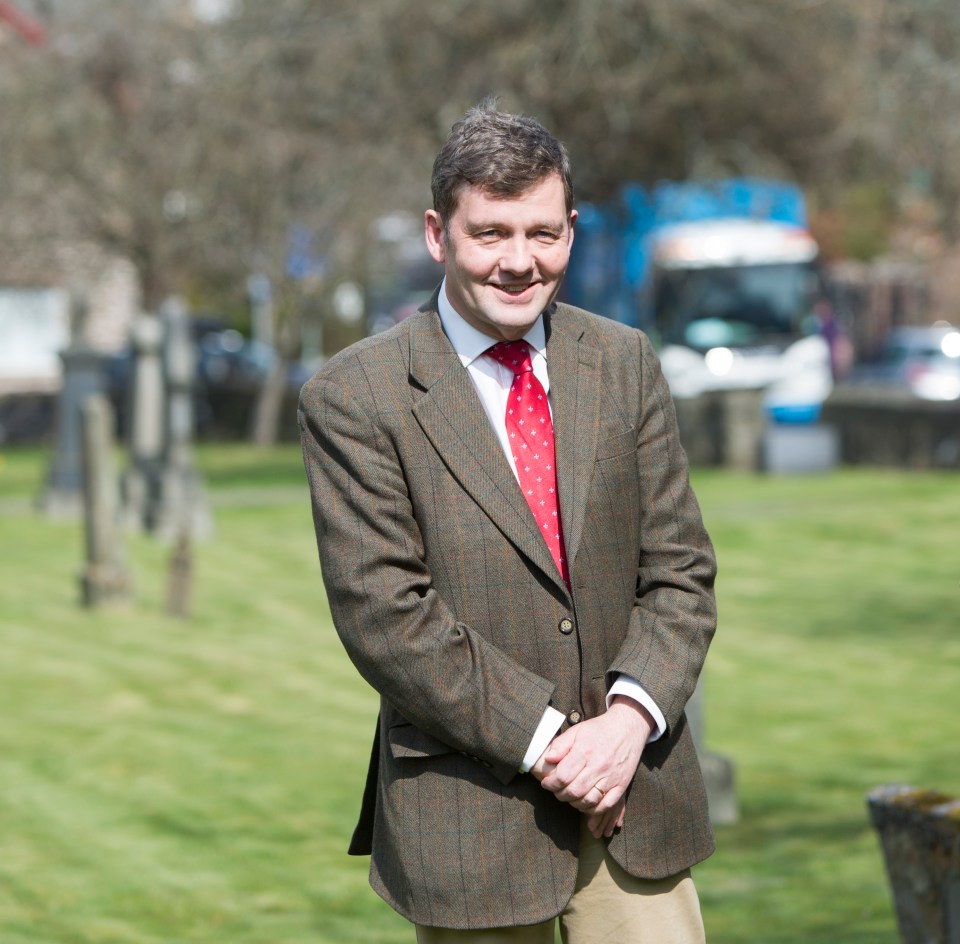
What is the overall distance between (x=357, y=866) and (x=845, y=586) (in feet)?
21.9

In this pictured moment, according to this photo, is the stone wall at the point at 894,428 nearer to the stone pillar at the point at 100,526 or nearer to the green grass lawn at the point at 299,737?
the green grass lawn at the point at 299,737

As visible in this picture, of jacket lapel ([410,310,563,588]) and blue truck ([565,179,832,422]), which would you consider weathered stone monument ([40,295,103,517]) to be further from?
jacket lapel ([410,310,563,588])

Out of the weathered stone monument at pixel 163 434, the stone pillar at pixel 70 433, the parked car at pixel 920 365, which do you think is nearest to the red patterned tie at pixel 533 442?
the weathered stone monument at pixel 163 434

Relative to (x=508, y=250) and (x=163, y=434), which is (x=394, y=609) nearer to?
(x=508, y=250)

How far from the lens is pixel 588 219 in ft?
70.5

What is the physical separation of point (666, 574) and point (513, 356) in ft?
1.48

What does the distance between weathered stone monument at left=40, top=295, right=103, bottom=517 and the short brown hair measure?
1553 cm

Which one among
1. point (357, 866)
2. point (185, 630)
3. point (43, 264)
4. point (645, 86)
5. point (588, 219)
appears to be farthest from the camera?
point (43, 264)


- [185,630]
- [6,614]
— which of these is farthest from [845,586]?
[6,614]

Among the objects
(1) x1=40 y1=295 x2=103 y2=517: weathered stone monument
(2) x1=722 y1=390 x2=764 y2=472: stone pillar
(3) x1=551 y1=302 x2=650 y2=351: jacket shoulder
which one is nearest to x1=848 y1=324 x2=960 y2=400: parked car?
(2) x1=722 y1=390 x2=764 y2=472: stone pillar

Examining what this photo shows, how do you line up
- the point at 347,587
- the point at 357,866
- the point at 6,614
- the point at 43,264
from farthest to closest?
the point at 43,264, the point at 6,614, the point at 357,866, the point at 347,587

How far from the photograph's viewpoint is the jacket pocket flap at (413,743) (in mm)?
3018

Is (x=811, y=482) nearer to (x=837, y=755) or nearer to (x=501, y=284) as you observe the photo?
(x=837, y=755)

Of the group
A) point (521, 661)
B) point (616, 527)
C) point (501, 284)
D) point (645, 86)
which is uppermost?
point (645, 86)
